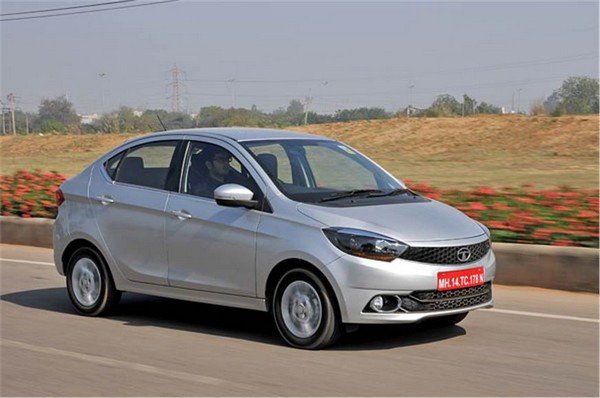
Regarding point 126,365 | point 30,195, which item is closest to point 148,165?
point 126,365

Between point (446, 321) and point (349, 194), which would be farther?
point (446, 321)

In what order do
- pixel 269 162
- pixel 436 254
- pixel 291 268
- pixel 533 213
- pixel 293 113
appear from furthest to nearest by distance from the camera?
pixel 293 113
pixel 533 213
pixel 269 162
pixel 291 268
pixel 436 254

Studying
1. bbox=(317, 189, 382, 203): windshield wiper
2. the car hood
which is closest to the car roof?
bbox=(317, 189, 382, 203): windshield wiper

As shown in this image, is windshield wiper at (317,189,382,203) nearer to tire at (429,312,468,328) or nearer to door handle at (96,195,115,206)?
tire at (429,312,468,328)

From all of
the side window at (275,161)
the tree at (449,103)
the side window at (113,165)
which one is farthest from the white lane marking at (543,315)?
the tree at (449,103)

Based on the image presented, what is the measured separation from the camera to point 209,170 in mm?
8672

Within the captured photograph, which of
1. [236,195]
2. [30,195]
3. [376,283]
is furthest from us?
[30,195]

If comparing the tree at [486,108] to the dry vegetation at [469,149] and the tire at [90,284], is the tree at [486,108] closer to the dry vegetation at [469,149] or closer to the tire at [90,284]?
the dry vegetation at [469,149]

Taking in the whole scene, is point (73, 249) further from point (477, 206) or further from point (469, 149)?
point (469, 149)

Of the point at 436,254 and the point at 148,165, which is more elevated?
the point at 148,165

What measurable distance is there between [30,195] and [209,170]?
31.3ft

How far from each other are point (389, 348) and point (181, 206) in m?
2.10

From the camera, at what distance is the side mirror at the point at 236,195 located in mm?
8023

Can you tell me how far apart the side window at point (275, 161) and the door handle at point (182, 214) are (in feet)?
2.44
